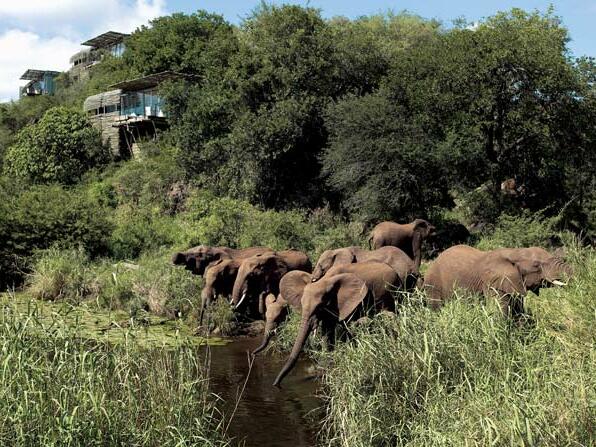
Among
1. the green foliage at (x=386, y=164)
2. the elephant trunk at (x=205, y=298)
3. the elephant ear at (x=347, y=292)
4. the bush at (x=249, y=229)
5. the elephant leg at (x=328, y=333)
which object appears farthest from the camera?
the green foliage at (x=386, y=164)

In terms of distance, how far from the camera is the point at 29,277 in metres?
18.3

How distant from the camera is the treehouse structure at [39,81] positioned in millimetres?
77294

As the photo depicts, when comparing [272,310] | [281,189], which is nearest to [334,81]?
[281,189]

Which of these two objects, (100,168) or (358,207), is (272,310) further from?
(100,168)

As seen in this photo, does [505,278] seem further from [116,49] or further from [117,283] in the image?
[116,49]

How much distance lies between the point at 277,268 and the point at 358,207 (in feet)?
30.2

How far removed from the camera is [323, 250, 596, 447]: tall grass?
520 cm

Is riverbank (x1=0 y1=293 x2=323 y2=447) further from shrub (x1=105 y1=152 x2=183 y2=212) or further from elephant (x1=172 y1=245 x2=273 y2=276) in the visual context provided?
shrub (x1=105 y1=152 x2=183 y2=212)

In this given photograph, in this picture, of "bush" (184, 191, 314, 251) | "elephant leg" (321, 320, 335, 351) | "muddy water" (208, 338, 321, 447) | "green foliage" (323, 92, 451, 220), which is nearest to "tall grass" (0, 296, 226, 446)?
"muddy water" (208, 338, 321, 447)

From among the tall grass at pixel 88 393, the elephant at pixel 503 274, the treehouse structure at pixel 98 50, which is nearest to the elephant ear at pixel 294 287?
the elephant at pixel 503 274

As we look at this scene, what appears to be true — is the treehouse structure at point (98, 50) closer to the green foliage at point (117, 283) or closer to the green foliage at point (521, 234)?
the green foliage at point (117, 283)

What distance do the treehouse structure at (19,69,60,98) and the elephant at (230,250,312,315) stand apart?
6987 cm

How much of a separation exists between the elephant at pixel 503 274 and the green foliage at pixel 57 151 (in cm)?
3193

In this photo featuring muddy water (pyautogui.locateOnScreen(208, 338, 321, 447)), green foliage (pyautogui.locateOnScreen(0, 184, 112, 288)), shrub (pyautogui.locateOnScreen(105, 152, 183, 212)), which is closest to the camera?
muddy water (pyautogui.locateOnScreen(208, 338, 321, 447))
